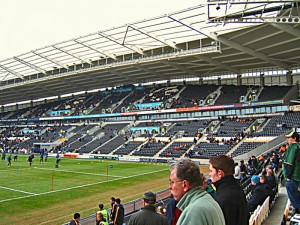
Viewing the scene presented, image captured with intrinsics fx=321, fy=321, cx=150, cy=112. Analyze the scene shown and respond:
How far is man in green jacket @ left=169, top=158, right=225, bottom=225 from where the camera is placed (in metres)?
2.53

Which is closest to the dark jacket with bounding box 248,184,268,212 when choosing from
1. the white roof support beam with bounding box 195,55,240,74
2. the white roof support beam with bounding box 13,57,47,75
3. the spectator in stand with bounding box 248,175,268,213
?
the spectator in stand with bounding box 248,175,268,213

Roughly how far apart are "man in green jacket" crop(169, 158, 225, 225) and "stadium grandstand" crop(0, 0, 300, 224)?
68.2 ft

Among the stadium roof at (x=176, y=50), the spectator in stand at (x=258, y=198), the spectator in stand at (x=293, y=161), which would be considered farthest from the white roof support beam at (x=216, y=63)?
the spectator in stand at (x=293, y=161)

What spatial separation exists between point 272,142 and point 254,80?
21.8m

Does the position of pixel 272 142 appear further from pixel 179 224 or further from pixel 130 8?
pixel 179 224

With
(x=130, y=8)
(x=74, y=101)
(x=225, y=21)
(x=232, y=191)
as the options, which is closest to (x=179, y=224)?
(x=232, y=191)

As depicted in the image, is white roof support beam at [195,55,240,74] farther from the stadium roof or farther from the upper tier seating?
the upper tier seating

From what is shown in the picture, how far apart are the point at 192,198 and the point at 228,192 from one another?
1.26m

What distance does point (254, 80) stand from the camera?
2110 inches

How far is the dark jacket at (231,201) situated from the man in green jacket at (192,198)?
1061 millimetres

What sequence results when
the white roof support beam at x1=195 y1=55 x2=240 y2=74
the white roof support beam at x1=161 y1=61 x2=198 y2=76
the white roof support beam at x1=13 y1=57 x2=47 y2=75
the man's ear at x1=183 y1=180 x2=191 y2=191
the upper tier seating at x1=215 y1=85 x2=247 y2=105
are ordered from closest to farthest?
1. the man's ear at x1=183 y1=180 x2=191 y2=191
2. the white roof support beam at x1=195 y1=55 x2=240 y2=74
3. the white roof support beam at x1=161 y1=61 x2=198 y2=76
4. the upper tier seating at x1=215 y1=85 x2=247 y2=105
5. the white roof support beam at x1=13 y1=57 x2=47 y2=75

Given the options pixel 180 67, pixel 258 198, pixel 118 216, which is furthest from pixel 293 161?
pixel 180 67

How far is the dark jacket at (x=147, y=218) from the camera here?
4020 millimetres

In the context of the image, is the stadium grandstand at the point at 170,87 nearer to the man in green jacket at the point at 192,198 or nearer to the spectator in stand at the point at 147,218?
the spectator in stand at the point at 147,218
